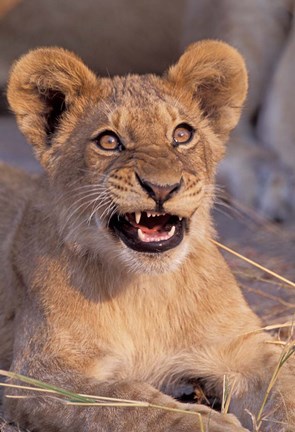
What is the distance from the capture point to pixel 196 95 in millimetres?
2445

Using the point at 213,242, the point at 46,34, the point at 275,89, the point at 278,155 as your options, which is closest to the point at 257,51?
the point at 275,89

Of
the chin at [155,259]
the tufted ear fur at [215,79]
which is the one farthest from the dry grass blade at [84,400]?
the tufted ear fur at [215,79]

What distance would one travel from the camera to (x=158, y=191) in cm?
199

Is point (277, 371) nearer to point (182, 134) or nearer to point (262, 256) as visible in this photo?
point (182, 134)

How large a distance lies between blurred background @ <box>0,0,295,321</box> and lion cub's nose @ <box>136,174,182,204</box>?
87cm

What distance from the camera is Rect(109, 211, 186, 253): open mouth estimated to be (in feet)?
6.78

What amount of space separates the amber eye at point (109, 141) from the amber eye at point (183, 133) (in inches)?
4.4

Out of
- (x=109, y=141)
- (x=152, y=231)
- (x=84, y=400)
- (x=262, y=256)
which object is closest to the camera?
(x=84, y=400)

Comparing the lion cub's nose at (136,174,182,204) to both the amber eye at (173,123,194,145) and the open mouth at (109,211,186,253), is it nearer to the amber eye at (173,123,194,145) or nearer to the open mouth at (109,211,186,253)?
the open mouth at (109,211,186,253)

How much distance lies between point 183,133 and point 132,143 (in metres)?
0.13

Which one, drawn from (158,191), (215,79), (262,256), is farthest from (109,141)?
(262,256)

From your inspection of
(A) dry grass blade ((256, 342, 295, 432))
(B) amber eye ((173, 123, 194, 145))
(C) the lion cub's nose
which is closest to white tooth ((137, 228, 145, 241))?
(C) the lion cub's nose

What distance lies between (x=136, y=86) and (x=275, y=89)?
178 cm

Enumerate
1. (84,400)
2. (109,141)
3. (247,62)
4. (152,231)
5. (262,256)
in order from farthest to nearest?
1. (247,62)
2. (262,256)
3. (109,141)
4. (152,231)
5. (84,400)
